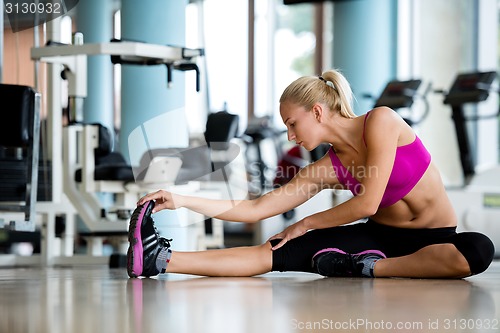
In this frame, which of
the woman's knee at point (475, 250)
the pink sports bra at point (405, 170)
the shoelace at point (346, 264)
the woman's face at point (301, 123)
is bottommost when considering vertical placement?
the shoelace at point (346, 264)

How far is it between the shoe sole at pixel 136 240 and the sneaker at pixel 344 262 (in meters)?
0.61

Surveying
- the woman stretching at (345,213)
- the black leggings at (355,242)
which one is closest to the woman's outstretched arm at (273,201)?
the woman stretching at (345,213)

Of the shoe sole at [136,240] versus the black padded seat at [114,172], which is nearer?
the shoe sole at [136,240]

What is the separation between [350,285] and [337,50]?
549 centimetres

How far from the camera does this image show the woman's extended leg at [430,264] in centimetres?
283

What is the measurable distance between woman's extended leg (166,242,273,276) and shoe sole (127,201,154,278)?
181 mm

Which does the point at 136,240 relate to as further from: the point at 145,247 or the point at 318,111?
the point at 318,111

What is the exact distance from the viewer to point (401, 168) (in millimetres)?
2861

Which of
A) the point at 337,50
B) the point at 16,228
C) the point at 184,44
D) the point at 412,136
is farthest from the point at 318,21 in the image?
the point at 412,136

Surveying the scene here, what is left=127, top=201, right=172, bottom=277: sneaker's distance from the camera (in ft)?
8.87

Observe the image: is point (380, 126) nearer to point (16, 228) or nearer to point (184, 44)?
point (16, 228)

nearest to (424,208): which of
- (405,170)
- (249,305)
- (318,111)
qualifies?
(405,170)

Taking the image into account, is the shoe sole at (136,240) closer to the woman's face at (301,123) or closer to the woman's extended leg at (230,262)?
the woman's extended leg at (230,262)

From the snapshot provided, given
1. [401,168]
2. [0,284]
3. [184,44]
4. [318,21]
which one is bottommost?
[0,284]
